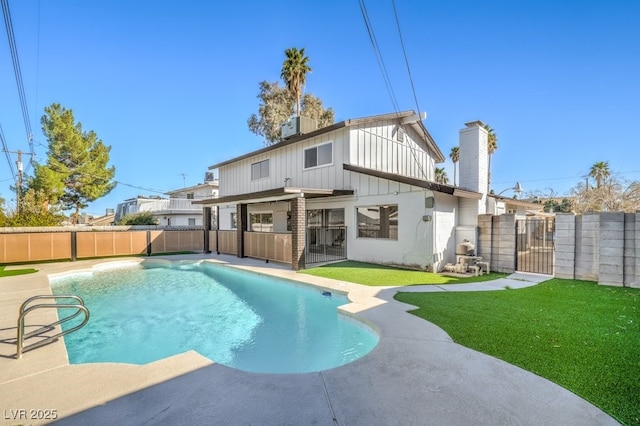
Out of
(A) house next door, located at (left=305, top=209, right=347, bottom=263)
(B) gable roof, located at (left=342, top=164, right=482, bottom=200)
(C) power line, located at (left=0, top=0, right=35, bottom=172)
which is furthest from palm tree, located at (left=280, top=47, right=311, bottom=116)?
(C) power line, located at (left=0, top=0, right=35, bottom=172)

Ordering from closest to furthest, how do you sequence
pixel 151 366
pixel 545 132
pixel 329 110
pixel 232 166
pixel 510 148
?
pixel 151 366
pixel 232 166
pixel 545 132
pixel 329 110
pixel 510 148

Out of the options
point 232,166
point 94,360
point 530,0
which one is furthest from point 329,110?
point 94,360

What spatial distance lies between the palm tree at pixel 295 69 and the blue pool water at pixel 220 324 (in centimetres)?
1774

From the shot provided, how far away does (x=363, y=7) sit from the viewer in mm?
7211

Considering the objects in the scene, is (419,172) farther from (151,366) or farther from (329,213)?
(151,366)

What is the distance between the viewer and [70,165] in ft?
78.2

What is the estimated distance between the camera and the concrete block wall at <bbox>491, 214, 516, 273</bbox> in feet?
32.6

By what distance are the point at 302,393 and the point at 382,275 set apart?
696 centimetres

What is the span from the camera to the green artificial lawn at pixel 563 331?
314 centimetres

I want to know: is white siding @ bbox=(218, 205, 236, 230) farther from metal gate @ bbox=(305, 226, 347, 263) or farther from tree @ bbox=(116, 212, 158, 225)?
tree @ bbox=(116, 212, 158, 225)

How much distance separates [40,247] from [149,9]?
12387mm

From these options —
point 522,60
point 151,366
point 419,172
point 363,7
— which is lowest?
point 151,366

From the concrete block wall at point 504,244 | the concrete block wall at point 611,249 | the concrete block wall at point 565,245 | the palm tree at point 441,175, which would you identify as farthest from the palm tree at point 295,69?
the palm tree at point 441,175

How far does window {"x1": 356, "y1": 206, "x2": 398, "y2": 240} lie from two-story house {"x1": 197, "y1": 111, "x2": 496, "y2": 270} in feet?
0.13
